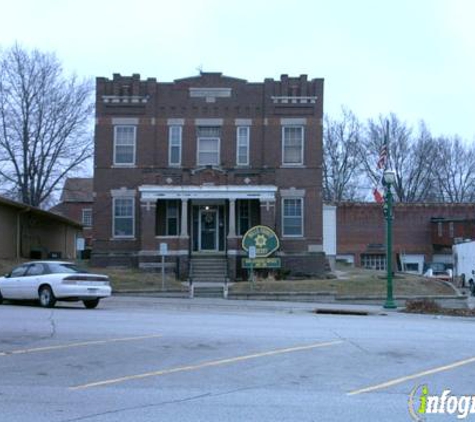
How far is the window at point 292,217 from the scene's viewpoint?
38156 millimetres

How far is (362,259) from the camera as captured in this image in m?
61.8

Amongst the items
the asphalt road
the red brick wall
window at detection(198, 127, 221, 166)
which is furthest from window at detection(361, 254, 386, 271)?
the asphalt road

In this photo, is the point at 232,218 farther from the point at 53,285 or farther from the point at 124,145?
the point at 53,285

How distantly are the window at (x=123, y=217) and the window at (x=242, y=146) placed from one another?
6.12 meters

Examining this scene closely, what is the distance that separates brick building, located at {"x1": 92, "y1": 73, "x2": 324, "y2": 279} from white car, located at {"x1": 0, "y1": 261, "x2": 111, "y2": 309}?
583 inches

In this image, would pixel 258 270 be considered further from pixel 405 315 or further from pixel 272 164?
pixel 405 315

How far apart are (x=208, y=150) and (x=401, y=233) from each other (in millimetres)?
28797

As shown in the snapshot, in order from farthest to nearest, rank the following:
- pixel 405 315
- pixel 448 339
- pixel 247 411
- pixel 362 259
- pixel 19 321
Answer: pixel 362 259 < pixel 405 315 < pixel 19 321 < pixel 448 339 < pixel 247 411

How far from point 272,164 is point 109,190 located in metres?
8.69

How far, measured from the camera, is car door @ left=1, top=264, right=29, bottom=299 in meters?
22.8

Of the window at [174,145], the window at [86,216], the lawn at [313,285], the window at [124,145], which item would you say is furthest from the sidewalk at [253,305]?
the window at [86,216]

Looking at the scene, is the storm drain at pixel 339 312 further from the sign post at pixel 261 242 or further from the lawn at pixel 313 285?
the sign post at pixel 261 242

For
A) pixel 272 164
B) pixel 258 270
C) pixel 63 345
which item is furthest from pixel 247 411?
pixel 272 164

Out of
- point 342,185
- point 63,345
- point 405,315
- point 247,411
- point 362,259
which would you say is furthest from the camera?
point 342,185
